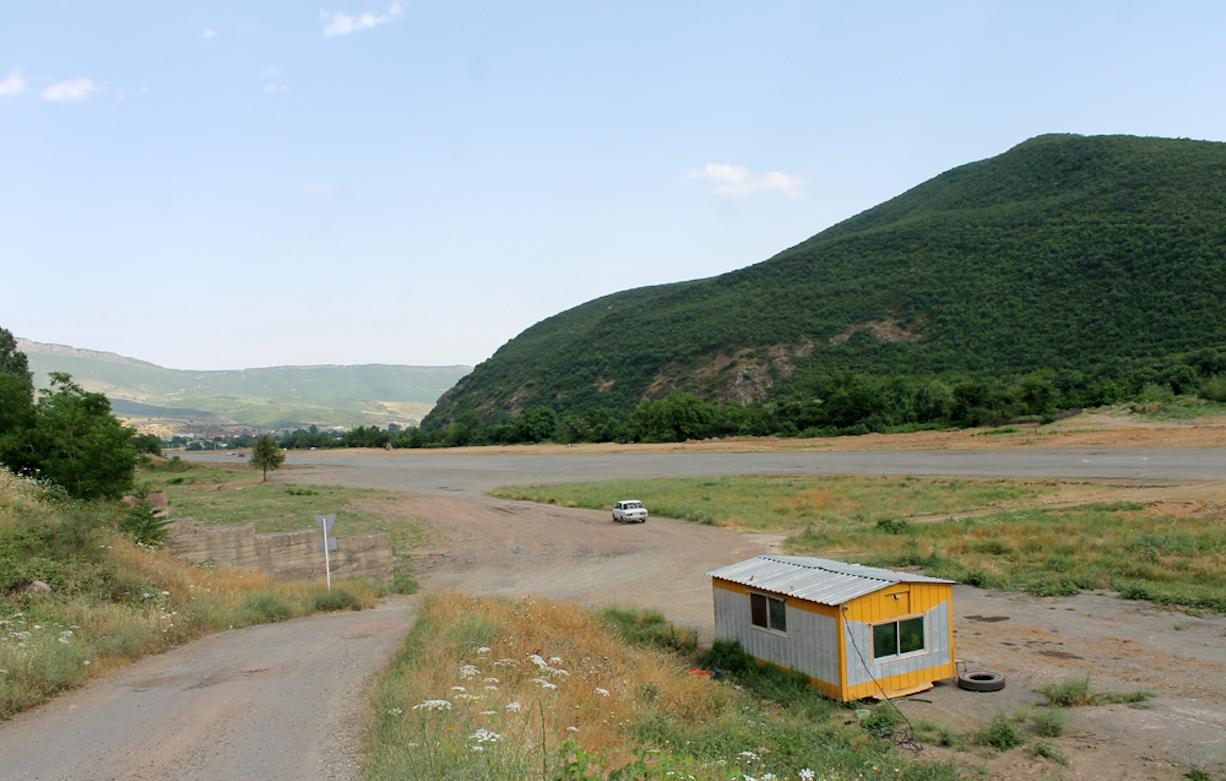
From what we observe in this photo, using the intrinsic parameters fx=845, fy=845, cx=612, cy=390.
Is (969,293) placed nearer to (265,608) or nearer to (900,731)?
(900,731)

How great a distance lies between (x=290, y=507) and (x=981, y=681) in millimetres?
36280

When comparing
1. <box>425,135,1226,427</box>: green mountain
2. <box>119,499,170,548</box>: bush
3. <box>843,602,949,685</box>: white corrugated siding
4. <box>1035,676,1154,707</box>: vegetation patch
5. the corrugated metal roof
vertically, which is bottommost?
<box>1035,676,1154,707</box>: vegetation patch

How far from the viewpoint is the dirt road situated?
7160mm

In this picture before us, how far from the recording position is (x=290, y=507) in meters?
42.6

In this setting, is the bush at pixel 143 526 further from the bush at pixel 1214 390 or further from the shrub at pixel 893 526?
the bush at pixel 1214 390

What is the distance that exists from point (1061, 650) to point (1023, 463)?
3593 cm

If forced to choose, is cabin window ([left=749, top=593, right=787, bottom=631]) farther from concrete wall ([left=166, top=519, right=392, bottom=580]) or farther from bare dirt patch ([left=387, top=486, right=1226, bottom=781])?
concrete wall ([left=166, top=519, right=392, bottom=580])

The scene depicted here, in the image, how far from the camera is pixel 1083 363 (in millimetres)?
81500

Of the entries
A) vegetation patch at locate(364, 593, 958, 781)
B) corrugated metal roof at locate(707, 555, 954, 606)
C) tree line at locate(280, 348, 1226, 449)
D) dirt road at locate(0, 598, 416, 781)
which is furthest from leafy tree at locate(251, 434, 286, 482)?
corrugated metal roof at locate(707, 555, 954, 606)

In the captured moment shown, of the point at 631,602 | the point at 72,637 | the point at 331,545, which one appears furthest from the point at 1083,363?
the point at 72,637

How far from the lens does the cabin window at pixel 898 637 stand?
13.7 m

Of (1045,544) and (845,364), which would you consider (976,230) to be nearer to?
(845,364)

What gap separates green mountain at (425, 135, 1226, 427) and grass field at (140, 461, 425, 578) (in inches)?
2570

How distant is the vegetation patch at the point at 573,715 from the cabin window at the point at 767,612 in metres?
0.99
